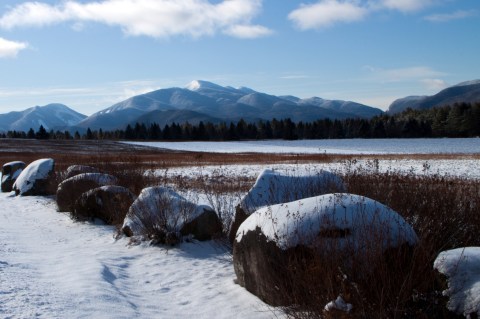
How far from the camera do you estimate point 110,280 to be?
6801 millimetres

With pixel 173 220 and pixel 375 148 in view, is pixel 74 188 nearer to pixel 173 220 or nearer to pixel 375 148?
pixel 173 220

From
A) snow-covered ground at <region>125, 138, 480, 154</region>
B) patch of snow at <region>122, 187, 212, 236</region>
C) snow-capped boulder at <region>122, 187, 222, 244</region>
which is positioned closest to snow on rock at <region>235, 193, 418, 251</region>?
snow-capped boulder at <region>122, 187, 222, 244</region>

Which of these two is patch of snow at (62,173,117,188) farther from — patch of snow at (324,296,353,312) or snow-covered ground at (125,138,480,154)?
snow-covered ground at (125,138,480,154)

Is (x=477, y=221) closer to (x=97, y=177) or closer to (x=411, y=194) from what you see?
(x=411, y=194)

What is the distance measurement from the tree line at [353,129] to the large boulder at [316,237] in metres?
89.5

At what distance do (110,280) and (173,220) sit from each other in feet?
8.53

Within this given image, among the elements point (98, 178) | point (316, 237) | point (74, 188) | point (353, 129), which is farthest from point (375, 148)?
point (316, 237)

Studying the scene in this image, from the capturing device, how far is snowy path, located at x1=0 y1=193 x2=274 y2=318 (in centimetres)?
546

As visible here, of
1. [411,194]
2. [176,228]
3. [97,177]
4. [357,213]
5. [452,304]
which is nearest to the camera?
[452,304]

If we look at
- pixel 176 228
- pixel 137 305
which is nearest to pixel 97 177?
pixel 176 228

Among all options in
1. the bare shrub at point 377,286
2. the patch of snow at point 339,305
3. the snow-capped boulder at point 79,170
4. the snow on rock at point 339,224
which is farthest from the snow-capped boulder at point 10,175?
the patch of snow at point 339,305

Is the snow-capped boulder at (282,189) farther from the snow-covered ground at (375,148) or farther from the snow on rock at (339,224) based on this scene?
the snow-covered ground at (375,148)

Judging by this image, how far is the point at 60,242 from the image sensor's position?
32.2ft

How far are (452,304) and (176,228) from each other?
6158 mm
